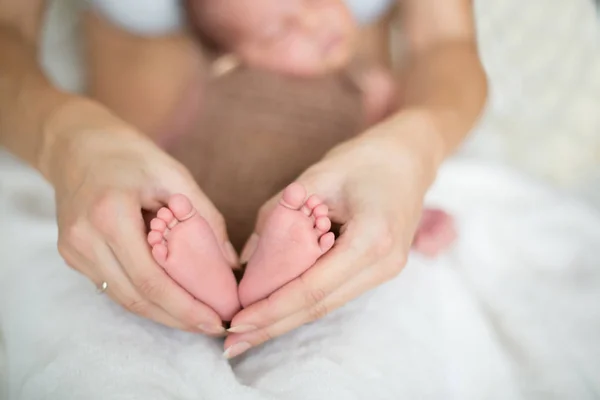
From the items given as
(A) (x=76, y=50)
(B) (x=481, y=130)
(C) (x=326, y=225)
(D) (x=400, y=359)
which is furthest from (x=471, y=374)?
(A) (x=76, y=50)

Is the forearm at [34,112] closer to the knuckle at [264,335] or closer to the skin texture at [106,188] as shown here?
the skin texture at [106,188]

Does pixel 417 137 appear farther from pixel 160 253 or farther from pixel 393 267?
pixel 160 253

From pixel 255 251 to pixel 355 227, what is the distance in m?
0.09

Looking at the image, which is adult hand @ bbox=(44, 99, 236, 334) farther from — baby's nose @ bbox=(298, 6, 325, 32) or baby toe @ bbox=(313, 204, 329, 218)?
baby's nose @ bbox=(298, 6, 325, 32)

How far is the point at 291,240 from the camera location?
19.9 inches

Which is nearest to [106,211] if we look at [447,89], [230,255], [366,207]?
[230,255]

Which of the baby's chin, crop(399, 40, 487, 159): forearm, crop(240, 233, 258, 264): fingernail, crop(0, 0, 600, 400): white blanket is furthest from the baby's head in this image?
crop(240, 233, 258, 264): fingernail

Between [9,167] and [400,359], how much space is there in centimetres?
55

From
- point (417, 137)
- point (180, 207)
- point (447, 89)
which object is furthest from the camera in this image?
point (447, 89)

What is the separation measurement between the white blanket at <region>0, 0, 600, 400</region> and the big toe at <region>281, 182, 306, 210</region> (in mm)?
142

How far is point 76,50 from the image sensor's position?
3.23 feet

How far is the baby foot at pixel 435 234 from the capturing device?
688 millimetres

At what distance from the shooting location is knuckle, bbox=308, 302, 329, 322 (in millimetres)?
535

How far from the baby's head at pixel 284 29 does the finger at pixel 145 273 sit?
1.30ft
